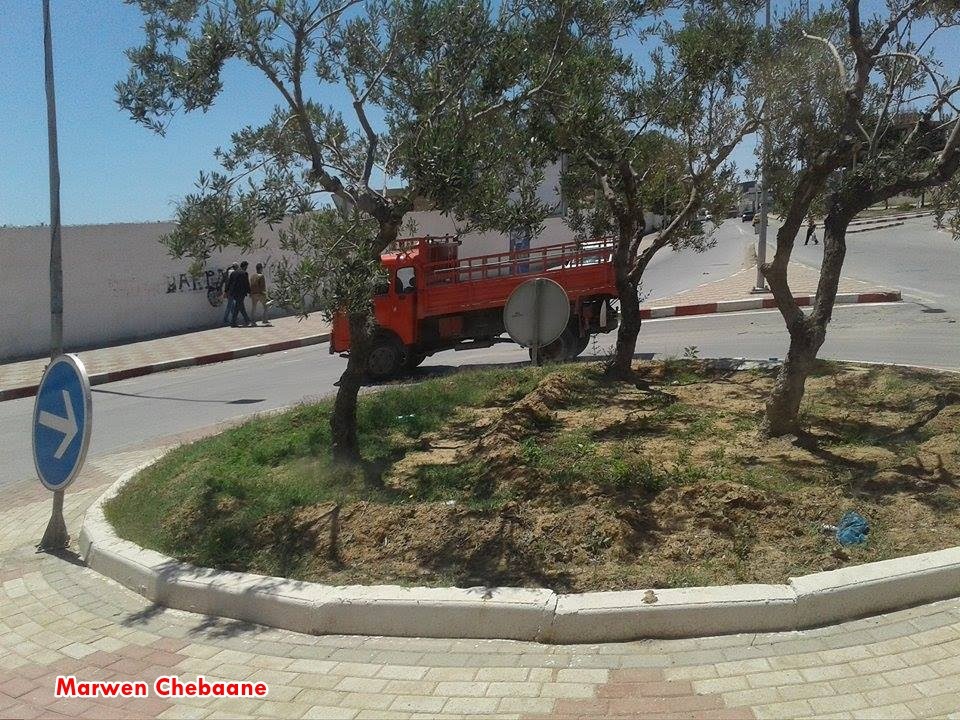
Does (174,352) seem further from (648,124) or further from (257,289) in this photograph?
(648,124)

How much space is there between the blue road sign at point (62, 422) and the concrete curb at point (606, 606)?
1.80 metres

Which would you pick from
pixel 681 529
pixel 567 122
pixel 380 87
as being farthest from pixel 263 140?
pixel 681 529

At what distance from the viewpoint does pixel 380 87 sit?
6.89m

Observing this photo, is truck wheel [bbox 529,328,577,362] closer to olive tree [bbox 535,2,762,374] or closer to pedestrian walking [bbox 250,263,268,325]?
olive tree [bbox 535,2,762,374]

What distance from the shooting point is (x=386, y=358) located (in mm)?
13867

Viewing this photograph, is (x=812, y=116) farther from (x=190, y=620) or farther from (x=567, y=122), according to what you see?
(x=190, y=620)

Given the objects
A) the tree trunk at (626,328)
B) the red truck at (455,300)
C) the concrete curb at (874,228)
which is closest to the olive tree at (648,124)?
the tree trunk at (626,328)

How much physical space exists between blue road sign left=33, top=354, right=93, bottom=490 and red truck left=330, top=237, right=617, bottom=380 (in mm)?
7732

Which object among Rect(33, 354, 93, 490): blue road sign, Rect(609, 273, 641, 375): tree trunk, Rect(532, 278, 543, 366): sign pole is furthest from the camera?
Rect(609, 273, 641, 375): tree trunk

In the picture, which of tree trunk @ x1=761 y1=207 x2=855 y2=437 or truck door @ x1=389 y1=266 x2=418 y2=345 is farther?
truck door @ x1=389 y1=266 x2=418 y2=345

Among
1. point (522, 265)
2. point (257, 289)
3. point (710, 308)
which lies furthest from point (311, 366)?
point (710, 308)

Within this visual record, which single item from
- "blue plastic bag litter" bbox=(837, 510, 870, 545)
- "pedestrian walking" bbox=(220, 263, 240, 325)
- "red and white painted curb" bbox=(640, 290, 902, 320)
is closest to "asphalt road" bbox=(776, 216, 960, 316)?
"red and white painted curb" bbox=(640, 290, 902, 320)

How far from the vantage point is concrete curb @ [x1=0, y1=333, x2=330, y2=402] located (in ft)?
49.9

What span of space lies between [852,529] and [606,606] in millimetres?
1639
